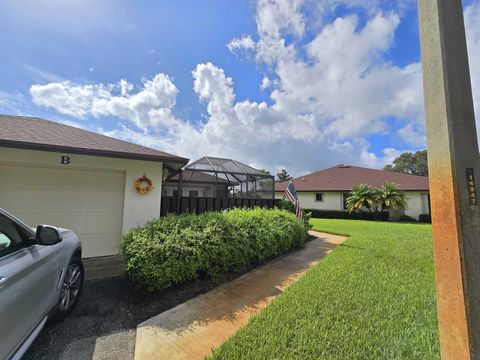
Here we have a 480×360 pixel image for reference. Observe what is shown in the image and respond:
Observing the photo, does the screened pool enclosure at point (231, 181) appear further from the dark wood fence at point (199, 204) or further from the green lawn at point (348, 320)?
the green lawn at point (348, 320)

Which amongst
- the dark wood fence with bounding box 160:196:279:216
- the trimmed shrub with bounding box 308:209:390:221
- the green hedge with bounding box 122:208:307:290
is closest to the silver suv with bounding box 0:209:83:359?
the green hedge with bounding box 122:208:307:290

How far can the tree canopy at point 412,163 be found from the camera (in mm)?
42312

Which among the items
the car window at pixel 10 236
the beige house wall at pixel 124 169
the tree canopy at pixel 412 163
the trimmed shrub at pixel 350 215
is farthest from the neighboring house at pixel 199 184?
the tree canopy at pixel 412 163

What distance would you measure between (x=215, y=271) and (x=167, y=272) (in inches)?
41.4

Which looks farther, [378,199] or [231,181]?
[378,199]

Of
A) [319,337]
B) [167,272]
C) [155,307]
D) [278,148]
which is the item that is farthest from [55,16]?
[278,148]

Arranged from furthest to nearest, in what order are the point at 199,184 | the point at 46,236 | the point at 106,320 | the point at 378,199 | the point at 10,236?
the point at 378,199
the point at 199,184
the point at 106,320
the point at 46,236
the point at 10,236

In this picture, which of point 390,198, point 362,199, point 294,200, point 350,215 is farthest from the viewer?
point 350,215

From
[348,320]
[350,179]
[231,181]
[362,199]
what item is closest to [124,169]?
[231,181]

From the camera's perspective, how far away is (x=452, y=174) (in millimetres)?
1524

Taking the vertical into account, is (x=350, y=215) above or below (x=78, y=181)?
below

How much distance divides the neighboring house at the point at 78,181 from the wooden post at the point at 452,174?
17.6 feet

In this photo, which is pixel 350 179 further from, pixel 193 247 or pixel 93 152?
pixel 93 152

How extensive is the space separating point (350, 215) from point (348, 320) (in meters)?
18.3
